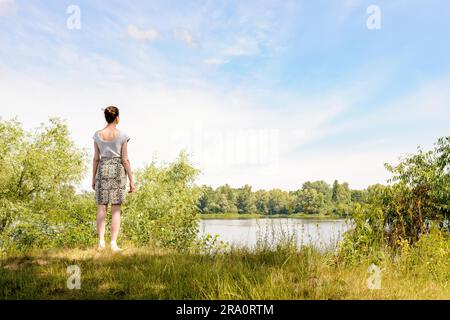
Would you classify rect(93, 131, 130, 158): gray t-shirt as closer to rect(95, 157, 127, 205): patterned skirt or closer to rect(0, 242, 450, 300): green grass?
rect(95, 157, 127, 205): patterned skirt

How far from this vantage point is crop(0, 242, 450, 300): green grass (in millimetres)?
4020

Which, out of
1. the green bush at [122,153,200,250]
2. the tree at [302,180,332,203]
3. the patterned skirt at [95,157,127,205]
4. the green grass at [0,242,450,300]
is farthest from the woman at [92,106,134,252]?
the tree at [302,180,332,203]

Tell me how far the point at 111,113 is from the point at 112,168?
0.89m

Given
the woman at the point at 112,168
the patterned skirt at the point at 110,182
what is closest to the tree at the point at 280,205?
the woman at the point at 112,168

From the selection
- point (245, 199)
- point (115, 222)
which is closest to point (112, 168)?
point (115, 222)

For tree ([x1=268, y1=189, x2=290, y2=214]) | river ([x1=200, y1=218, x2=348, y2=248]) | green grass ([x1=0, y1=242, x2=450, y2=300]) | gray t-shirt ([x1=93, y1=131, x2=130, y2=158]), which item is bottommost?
green grass ([x1=0, y1=242, x2=450, y2=300])

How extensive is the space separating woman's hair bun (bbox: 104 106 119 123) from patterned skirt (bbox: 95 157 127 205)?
25.2 inches

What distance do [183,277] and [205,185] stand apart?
2740 centimetres

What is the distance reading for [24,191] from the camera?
74.1 feet

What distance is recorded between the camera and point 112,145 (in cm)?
646

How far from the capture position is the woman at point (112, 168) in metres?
6.43

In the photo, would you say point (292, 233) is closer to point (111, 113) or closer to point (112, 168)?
point (112, 168)

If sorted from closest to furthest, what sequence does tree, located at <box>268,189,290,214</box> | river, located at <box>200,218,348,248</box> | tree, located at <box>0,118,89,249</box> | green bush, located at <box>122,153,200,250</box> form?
river, located at <box>200,218,348,248</box> → tree, located at <box>268,189,290,214</box> → green bush, located at <box>122,153,200,250</box> → tree, located at <box>0,118,89,249</box>

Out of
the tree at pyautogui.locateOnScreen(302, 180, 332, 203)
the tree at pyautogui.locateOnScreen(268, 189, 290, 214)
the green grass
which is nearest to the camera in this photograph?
the green grass
